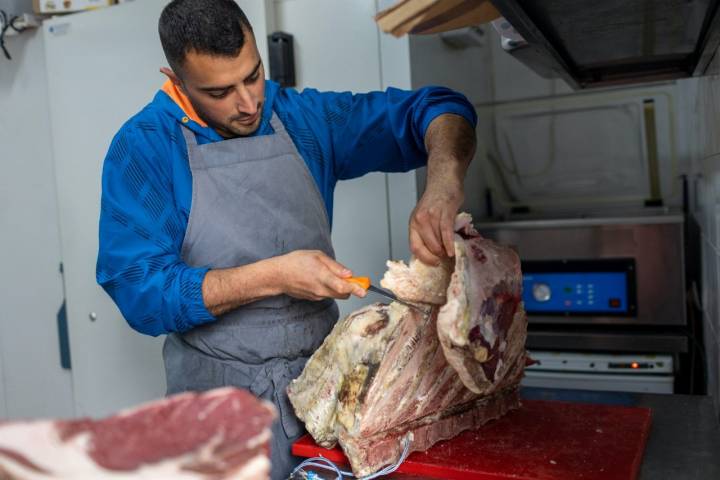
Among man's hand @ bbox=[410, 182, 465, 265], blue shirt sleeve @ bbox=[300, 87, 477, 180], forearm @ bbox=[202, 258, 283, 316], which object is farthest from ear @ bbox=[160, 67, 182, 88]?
man's hand @ bbox=[410, 182, 465, 265]

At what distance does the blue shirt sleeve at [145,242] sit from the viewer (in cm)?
166

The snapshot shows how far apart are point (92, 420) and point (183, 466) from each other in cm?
10

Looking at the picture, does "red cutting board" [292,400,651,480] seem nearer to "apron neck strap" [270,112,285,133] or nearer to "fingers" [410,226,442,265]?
"fingers" [410,226,442,265]

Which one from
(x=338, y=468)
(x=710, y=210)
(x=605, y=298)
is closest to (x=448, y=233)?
(x=338, y=468)

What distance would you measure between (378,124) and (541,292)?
3.50 feet

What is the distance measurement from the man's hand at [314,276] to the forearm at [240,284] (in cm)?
2

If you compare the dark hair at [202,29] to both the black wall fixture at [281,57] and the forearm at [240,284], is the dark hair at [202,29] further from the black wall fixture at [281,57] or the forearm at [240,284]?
the black wall fixture at [281,57]

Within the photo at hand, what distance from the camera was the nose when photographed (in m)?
1.75

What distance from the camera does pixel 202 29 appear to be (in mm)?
1667

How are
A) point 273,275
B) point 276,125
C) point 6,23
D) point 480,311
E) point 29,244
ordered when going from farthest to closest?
point 29,244 → point 6,23 → point 276,125 → point 273,275 → point 480,311

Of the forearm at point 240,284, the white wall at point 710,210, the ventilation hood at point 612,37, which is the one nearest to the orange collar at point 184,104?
the forearm at point 240,284

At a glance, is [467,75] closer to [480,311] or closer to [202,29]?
[202,29]

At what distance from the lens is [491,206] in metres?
3.47

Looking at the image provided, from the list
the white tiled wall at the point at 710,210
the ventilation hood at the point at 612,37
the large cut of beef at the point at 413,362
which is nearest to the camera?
the ventilation hood at the point at 612,37
